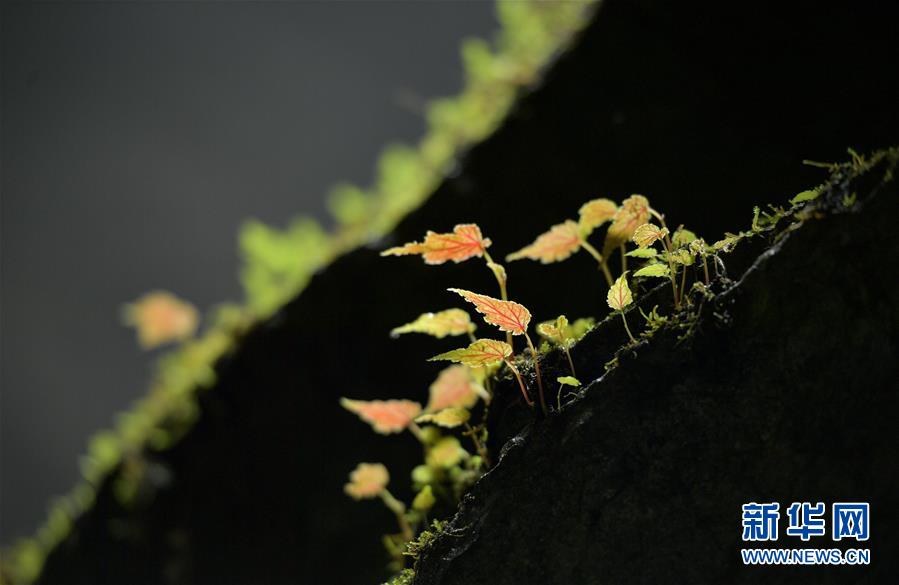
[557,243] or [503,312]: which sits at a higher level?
[557,243]

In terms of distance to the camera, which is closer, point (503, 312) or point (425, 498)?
point (503, 312)

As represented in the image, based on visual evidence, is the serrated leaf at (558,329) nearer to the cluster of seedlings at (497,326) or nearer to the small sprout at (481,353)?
the cluster of seedlings at (497,326)

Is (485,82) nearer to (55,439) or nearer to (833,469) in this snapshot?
(833,469)

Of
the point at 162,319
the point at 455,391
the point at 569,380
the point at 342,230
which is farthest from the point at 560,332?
the point at 162,319

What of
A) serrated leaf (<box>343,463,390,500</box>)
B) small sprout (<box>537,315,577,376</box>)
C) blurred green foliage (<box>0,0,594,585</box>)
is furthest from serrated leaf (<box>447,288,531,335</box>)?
blurred green foliage (<box>0,0,594,585</box>)

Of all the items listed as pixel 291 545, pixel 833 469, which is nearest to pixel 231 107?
pixel 291 545

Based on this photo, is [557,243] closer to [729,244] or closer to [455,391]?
[729,244]
